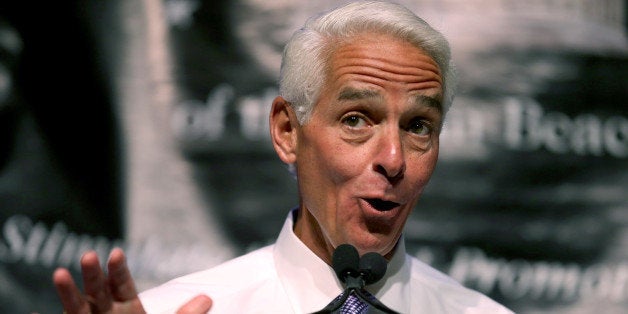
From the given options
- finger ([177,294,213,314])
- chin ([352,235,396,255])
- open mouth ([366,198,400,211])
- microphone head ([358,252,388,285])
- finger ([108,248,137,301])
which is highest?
finger ([108,248,137,301])

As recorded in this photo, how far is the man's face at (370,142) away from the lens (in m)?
2.24

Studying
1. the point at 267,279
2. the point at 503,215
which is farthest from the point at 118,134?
the point at 503,215

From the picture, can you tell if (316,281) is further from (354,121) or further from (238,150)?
(238,150)

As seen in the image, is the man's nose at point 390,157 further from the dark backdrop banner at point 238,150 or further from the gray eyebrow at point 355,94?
the dark backdrop banner at point 238,150

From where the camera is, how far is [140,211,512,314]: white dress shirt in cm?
246

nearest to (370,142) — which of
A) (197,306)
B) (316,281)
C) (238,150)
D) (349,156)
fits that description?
(349,156)

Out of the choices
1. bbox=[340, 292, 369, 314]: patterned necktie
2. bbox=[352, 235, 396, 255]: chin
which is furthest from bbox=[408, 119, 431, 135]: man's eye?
bbox=[340, 292, 369, 314]: patterned necktie

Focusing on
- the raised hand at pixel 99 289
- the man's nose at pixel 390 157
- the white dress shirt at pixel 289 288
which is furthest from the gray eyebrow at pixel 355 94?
the raised hand at pixel 99 289

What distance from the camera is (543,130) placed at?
11.8ft

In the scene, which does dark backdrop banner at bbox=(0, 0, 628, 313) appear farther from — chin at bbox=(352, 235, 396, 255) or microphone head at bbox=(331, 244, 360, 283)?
microphone head at bbox=(331, 244, 360, 283)

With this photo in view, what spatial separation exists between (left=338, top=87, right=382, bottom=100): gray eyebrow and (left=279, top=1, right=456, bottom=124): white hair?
8cm

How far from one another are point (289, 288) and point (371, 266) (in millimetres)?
590

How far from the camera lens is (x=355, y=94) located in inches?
90.9

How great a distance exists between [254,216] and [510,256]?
Answer: 39.1 inches
